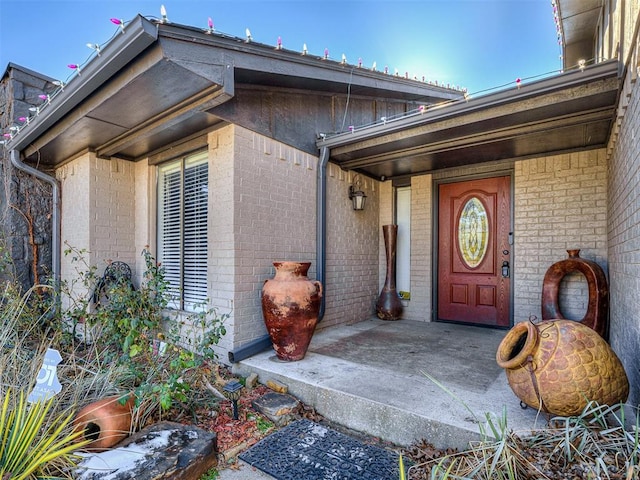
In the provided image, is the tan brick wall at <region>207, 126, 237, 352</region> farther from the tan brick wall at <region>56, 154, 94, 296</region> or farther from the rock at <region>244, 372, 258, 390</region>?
the tan brick wall at <region>56, 154, 94, 296</region>

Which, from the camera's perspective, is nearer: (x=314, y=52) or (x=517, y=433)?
(x=517, y=433)

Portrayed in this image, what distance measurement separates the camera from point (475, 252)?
182 inches

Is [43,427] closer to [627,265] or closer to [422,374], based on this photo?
[422,374]

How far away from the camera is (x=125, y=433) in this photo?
6.73ft

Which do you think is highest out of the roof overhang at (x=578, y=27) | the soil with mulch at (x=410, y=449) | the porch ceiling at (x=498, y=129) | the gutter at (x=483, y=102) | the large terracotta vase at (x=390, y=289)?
the roof overhang at (x=578, y=27)

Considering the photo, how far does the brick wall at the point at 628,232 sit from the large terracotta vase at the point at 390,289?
8.44 ft

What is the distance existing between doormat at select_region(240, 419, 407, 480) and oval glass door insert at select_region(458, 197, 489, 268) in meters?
3.23


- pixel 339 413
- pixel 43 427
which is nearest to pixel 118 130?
pixel 43 427

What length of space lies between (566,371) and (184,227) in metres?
3.79

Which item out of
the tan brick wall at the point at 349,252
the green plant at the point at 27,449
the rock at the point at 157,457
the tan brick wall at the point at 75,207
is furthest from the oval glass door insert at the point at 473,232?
the tan brick wall at the point at 75,207

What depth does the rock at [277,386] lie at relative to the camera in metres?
2.82

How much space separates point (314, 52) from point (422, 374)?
3642mm

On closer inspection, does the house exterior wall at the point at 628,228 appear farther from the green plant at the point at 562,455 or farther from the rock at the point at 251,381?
the rock at the point at 251,381

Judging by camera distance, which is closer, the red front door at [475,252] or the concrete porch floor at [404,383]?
the concrete porch floor at [404,383]
